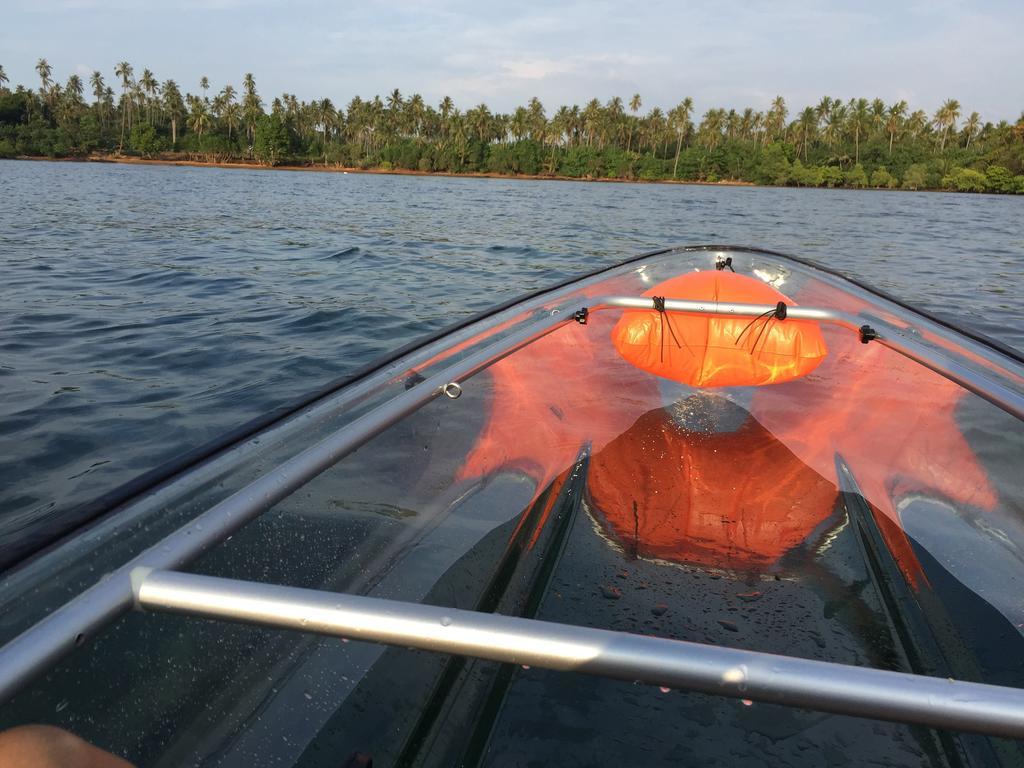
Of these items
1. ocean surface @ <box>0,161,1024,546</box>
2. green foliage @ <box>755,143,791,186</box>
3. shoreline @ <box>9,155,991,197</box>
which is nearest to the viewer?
ocean surface @ <box>0,161,1024,546</box>

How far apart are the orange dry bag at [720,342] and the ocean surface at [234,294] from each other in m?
2.33

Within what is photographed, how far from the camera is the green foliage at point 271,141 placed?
78.9m

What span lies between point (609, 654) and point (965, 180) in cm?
6692

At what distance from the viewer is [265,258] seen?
33.2 ft

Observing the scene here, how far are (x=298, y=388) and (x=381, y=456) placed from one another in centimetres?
291

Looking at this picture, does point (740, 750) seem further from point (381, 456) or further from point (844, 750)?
point (381, 456)

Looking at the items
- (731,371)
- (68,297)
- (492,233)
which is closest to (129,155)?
(492,233)

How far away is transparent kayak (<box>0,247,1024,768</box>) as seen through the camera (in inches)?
36.4

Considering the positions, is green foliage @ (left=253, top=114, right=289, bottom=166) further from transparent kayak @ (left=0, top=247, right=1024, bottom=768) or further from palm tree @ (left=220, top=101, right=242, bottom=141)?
transparent kayak @ (left=0, top=247, right=1024, bottom=768)


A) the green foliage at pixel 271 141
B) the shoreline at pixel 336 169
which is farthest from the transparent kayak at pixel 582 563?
the green foliage at pixel 271 141

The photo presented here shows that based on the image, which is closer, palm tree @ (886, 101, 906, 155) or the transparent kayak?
the transparent kayak

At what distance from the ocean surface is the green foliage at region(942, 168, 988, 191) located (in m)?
45.2

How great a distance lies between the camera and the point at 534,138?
88.6m

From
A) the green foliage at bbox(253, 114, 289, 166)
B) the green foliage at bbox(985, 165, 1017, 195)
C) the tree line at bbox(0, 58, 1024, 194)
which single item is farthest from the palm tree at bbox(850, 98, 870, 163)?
the green foliage at bbox(253, 114, 289, 166)
